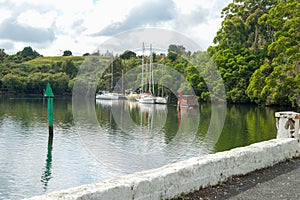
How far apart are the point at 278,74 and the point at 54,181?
86.4 feet

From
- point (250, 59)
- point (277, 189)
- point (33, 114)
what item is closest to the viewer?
point (277, 189)

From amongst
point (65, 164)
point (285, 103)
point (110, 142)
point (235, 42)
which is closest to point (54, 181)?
point (65, 164)

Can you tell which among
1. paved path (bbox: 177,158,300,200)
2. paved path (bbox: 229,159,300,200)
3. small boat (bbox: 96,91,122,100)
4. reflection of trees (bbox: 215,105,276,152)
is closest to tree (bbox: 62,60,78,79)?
small boat (bbox: 96,91,122,100)

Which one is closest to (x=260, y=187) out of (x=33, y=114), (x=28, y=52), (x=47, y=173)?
(x=47, y=173)

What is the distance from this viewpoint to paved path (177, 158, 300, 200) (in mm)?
5590

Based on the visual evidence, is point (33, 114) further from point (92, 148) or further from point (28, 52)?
point (28, 52)

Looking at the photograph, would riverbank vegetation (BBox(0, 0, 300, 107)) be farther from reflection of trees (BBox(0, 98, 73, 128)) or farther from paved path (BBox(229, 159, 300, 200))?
paved path (BBox(229, 159, 300, 200))

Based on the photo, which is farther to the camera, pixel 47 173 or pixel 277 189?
pixel 47 173

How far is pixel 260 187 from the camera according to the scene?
6.09m

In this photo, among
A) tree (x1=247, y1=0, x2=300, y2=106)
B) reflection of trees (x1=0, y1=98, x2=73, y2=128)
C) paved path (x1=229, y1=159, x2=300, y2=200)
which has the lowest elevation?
reflection of trees (x1=0, y1=98, x2=73, y2=128)

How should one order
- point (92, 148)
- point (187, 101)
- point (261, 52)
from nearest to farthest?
point (92, 148), point (187, 101), point (261, 52)

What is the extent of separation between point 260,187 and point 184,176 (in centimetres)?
139

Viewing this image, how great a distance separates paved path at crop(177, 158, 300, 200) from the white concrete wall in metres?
0.12

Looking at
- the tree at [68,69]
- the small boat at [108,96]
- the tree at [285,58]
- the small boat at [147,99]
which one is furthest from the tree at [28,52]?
the tree at [285,58]
